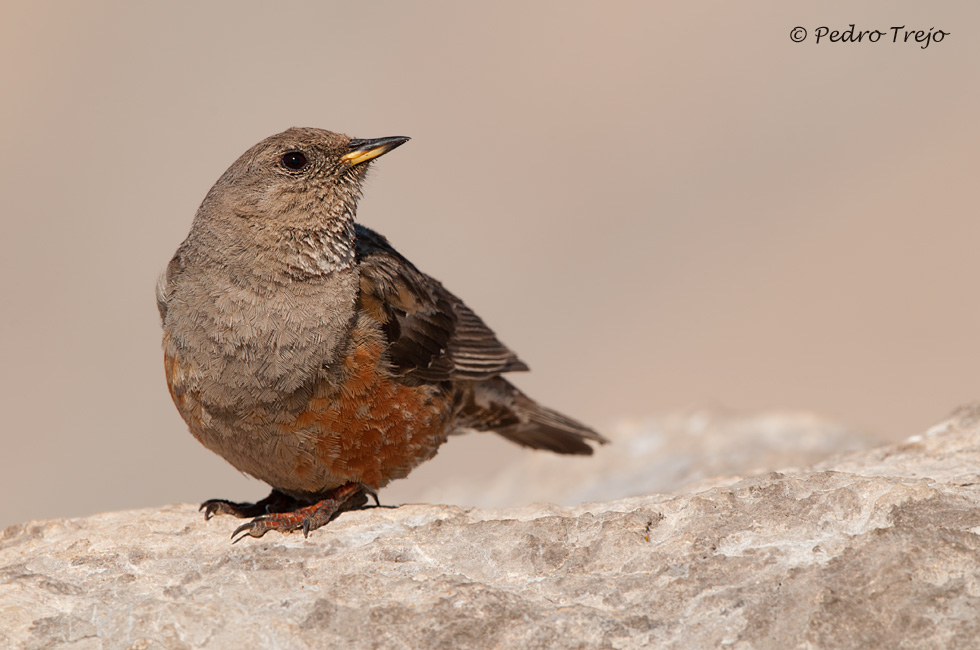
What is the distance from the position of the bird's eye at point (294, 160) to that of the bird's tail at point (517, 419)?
1750 mm

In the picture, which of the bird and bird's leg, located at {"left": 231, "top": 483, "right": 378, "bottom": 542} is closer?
bird's leg, located at {"left": 231, "top": 483, "right": 378, "bottom": 542}

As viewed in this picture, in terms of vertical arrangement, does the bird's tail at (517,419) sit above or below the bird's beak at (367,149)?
below

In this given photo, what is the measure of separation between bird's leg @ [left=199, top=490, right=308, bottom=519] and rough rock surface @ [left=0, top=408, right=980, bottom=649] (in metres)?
0.39

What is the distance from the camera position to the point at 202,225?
218 inches

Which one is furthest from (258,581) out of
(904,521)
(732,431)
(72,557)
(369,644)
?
(732,431)

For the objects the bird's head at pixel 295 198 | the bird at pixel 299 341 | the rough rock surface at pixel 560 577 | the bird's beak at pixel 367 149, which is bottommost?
the rough rock surface at pixel 560 577

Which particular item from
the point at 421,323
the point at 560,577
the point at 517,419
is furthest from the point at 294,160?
the point at 560,577

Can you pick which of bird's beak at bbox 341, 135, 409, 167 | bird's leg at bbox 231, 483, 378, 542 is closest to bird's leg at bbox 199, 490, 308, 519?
bird's leg at bbox 231, 483, 378, 542

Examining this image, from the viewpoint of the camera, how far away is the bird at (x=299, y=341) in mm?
5000

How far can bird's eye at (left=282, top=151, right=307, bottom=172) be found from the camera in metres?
5.48

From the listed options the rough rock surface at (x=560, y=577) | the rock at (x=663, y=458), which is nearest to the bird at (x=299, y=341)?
the rough rock surface at (x=560, y=577)

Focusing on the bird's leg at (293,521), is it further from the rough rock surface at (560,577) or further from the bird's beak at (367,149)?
the bird's beak at (367,149)

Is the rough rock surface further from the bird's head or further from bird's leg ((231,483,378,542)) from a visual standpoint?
the bird's head

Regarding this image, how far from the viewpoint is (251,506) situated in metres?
5.50
